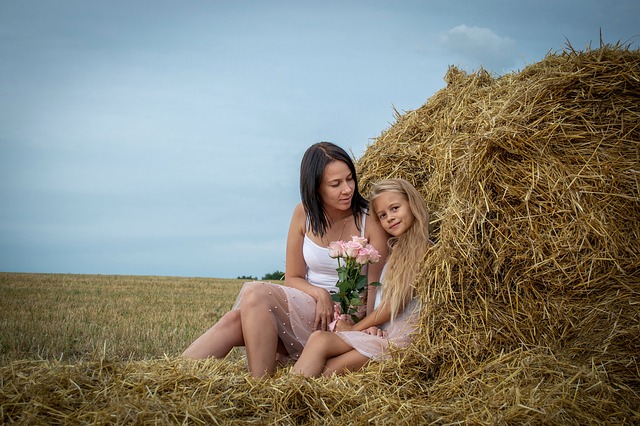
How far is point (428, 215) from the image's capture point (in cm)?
417

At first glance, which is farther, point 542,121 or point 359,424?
point 542,121

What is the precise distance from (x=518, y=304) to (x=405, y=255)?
772 mm

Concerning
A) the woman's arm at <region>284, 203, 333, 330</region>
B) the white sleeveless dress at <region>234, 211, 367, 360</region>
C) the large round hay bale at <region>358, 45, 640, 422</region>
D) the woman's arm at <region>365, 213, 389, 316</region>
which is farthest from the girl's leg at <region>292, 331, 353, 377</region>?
the woman's arm at <region>284, 203, 333, 330</region>

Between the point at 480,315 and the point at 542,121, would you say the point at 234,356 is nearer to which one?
the point at 480,315

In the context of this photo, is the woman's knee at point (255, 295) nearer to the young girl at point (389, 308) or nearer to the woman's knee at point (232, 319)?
the woman's knee at point (232, 319)

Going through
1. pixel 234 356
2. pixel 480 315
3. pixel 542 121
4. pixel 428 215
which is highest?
pixel 542 121

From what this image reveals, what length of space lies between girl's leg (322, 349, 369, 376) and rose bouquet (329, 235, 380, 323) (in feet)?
1.42

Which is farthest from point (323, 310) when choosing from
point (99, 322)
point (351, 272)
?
point (99, 322)

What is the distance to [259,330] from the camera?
397 centimetres

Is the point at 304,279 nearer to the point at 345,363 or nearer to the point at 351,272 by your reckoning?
the point at 351,272

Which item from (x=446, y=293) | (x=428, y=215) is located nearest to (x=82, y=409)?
(x=446, y=293)

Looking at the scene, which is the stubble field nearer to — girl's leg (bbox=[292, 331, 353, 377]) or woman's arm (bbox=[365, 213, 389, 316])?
girl's leg (bbox=[292, 331, 353, 377])

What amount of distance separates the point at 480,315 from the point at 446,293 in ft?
0.87

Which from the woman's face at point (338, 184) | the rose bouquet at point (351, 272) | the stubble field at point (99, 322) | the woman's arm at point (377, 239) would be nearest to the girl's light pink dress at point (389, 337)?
the rose bouquet at point (351, 272)
